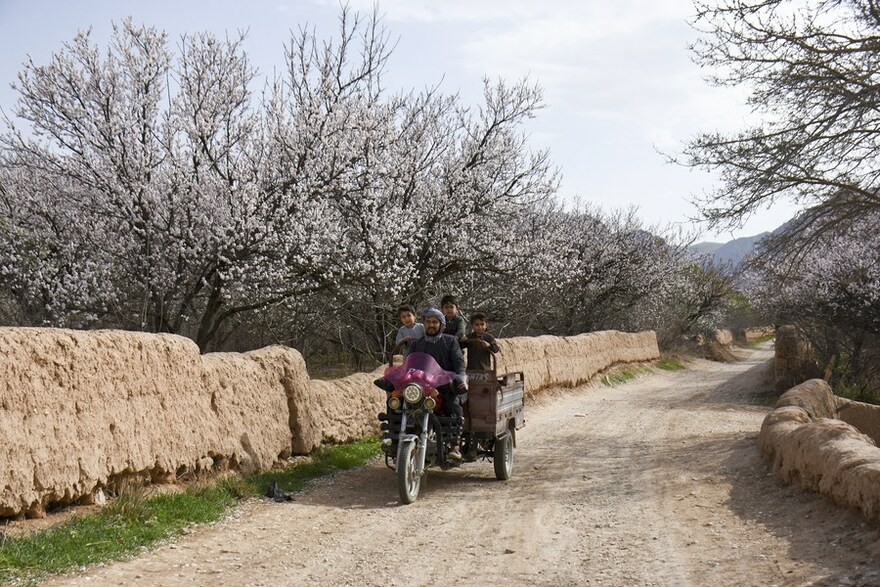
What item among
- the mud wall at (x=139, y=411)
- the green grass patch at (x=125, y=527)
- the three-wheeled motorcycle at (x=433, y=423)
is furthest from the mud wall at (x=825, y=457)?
the mud wall at (x=139, y=411)

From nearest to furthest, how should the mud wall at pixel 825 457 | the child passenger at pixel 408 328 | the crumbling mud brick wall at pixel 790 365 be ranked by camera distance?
the mud wall at pixel 825 457 < the child passenger at pixel 408 328 < the crumbling mud brick wall at pixel 790 365

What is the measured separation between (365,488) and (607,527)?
9.74 ft

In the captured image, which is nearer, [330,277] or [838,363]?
[330,277]

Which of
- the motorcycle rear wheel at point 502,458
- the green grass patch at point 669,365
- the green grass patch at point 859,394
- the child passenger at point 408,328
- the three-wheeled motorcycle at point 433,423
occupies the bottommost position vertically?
the green grass patch at point 859,394

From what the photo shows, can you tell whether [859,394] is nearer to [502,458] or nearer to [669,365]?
[669,365]

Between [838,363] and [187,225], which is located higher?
[187,225]

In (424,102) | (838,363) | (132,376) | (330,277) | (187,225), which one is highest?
(424,102)

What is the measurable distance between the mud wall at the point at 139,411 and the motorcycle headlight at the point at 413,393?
6.25ft

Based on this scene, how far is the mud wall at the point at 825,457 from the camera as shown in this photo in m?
6.18

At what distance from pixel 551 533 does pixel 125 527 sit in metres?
3.36

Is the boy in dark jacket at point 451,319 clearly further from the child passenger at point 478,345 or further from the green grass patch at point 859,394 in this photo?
the green grass patch at point 859,394

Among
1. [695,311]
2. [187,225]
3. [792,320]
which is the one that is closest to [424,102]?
[187,225]

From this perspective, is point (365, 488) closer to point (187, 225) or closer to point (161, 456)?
point (161, 456)

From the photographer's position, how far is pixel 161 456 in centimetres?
745
